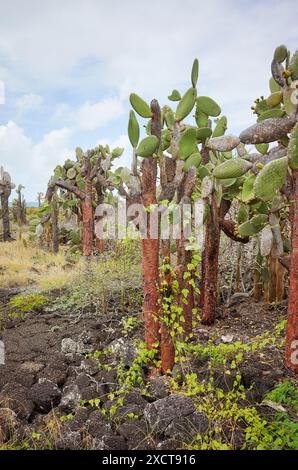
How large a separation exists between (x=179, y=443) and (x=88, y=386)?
104 cm

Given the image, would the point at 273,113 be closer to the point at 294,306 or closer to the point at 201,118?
→ the point at 201,118

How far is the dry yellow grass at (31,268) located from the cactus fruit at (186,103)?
426cm

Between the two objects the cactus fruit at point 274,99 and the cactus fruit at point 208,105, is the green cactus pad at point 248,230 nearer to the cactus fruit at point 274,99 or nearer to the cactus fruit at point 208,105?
the cactus fruit at point 274,99

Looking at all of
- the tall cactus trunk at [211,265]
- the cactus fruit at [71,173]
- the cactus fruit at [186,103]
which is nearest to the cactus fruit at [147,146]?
the cactus fruit at [186,103]

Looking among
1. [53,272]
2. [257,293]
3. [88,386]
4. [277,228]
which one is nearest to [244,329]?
[257,293]

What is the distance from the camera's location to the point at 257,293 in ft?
17.2

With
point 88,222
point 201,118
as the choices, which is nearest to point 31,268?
point 88,222

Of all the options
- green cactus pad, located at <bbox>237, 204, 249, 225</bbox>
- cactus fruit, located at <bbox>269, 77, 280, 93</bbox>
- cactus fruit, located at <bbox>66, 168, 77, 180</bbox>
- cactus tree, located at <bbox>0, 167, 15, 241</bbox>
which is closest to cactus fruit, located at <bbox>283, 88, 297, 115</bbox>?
cactus fruit, located at <bbox>269, 77, 280, 93</bbox>

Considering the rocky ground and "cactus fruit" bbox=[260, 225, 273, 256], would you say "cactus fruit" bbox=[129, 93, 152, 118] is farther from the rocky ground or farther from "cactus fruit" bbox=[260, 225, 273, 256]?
the rocky ground

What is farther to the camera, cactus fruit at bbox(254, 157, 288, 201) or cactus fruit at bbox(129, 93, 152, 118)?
cactus fruit at bbox(129, 93, 152, 118)

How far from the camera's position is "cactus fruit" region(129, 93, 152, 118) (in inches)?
139

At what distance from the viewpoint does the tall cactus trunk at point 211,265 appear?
183 inches

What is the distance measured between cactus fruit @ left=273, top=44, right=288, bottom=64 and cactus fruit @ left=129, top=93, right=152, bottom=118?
106cm
